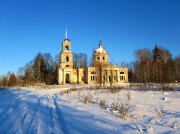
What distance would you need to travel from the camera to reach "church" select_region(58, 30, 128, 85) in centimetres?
6428

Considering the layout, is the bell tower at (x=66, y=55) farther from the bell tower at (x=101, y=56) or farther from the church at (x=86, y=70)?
the bell tower at (x=101, y=56)

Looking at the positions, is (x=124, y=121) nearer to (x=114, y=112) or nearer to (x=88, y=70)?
(x=114, y=112)

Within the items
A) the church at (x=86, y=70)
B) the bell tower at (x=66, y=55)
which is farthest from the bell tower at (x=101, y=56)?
the bell tower at (x=66, y=55)

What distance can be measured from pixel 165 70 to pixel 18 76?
1890 inches

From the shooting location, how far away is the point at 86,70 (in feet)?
218

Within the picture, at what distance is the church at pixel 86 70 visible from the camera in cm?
6428

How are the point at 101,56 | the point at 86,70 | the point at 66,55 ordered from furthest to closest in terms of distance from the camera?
the point at 101,56, the point at 86,70, the point at 66,55

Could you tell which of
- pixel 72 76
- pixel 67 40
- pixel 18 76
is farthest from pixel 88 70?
pixel 18 76

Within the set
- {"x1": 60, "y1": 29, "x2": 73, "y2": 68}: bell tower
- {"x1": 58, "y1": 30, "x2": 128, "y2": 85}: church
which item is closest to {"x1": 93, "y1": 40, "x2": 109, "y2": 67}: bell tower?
{"x1": 58, "y1": 30, "x2": 128, "y2": 85}: church

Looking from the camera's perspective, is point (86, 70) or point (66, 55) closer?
point (66, 55)

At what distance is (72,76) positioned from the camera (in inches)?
2594

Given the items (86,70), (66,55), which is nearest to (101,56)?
(86,70)

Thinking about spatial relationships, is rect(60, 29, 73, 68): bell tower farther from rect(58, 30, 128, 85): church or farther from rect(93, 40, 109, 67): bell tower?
rect(93, 40, 109, 67): bell tower

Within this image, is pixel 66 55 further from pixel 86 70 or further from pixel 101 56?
pixel 101 56
